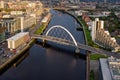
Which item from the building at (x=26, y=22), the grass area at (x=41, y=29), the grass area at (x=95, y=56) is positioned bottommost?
the grass area at (x=95, y=56)

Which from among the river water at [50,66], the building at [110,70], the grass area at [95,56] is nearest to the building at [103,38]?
the grass area at [95,56]

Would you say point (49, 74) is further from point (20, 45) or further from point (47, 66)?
point (20, 45)

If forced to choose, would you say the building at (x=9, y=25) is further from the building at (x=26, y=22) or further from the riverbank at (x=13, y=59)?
the riverbank at (x=13, y=59)

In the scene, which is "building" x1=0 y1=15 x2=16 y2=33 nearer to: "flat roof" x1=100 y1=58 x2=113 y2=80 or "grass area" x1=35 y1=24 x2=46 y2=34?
"grass area" x1=35 y1=24 x2=46 y2=34

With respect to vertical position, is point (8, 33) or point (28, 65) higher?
point (8, 33)

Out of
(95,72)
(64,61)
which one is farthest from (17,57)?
(95,72)
